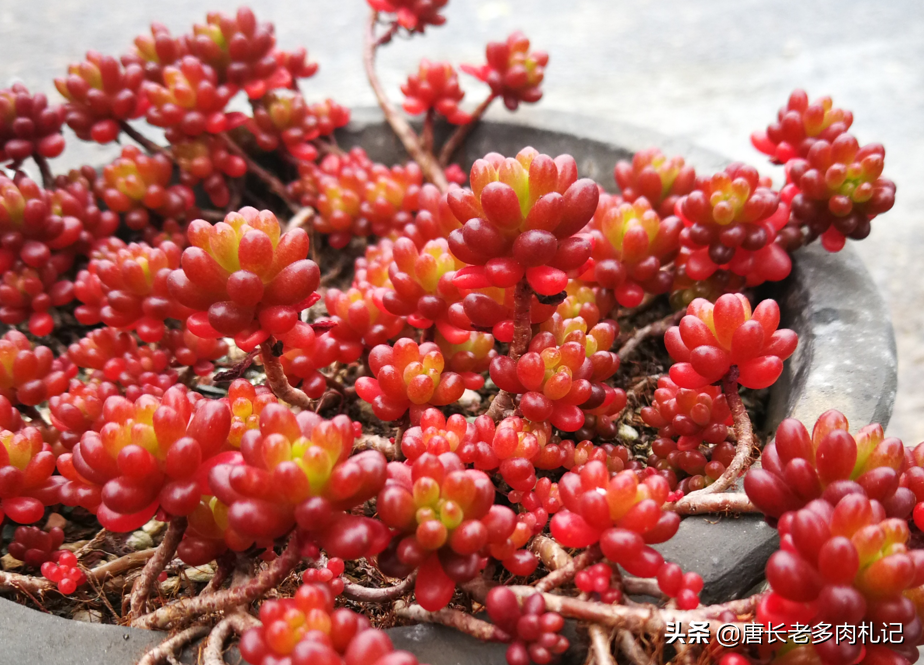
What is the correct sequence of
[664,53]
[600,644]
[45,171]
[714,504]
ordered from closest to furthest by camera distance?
[600,644] → [714,504] → [45,171] → [664,53]

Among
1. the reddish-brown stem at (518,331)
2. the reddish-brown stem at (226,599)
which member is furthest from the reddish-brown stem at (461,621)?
the reddish-brown stem at (518,331)

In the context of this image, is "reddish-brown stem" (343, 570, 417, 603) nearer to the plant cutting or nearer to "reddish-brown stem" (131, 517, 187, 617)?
the plant cutting

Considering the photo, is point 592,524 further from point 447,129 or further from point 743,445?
point 447,129

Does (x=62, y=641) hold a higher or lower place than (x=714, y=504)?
lower

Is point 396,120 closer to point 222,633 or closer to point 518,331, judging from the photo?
point 518,331

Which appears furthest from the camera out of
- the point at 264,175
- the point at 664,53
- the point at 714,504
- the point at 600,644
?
the point at 664,53

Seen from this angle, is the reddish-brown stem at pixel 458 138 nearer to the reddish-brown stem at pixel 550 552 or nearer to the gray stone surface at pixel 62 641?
the reddish-brown stem at pixel 550 552

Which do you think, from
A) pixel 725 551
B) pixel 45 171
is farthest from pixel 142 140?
pixel 725 551

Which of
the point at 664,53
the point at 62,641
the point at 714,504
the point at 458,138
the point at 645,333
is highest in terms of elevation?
the point at 664,53

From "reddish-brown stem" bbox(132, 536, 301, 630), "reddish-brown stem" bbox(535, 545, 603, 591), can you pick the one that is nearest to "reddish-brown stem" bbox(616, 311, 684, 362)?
"reddish-brown stem" bbox(535, 545, 603, 591)
